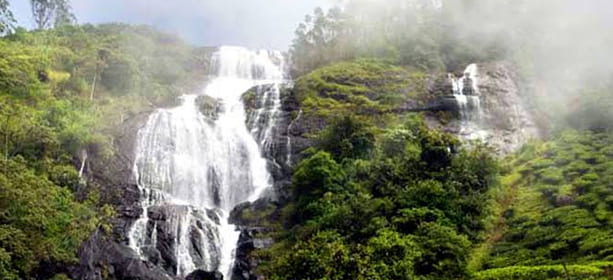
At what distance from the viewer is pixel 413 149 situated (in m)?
38.1

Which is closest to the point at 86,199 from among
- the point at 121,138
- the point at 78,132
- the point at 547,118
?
the point at 78,132

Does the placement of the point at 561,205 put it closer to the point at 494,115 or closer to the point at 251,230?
the point at 494,115

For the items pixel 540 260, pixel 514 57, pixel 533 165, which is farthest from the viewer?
pixel 514 57

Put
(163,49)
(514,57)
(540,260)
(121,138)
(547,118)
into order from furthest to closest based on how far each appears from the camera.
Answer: (163,49) < (514,57) < (547,118) < (121,138) < (540,260)

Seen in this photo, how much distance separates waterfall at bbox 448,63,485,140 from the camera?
4603cm

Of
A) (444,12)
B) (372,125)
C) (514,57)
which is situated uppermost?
(444,12)

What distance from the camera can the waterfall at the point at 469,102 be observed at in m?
46.0

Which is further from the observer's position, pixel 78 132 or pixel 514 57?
pixel 514 57

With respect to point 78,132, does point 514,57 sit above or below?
above

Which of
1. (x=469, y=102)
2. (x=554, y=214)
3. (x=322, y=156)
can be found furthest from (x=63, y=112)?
(x=554, y=214)

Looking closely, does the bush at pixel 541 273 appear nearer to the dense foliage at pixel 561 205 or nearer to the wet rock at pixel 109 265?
the dense foliage at pixel 561 205

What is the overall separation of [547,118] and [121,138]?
27.9 metres

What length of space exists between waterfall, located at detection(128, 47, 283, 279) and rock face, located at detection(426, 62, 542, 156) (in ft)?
38.7

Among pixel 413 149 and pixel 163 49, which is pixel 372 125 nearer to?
pixel 413 149
